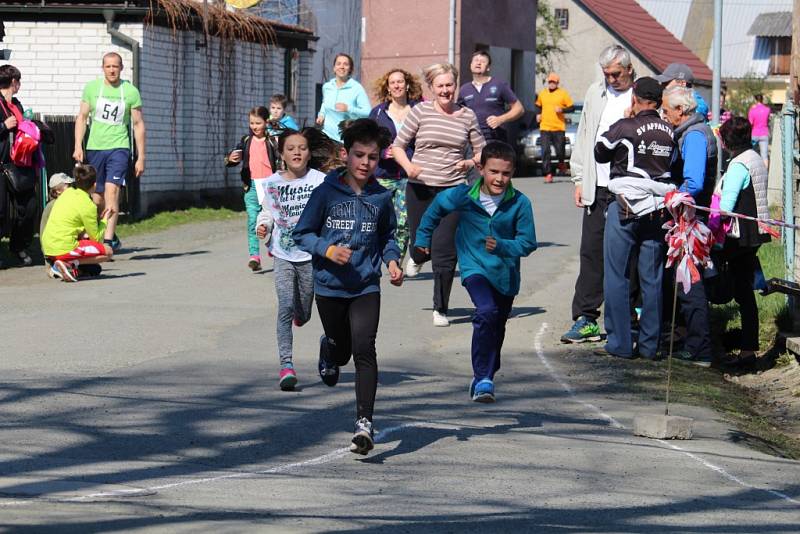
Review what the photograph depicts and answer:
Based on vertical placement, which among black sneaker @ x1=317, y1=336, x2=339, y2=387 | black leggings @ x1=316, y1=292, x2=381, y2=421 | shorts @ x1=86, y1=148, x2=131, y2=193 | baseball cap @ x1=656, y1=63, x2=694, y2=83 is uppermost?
baseball cap @ x1=656, y1=63, x2=694, y2=83

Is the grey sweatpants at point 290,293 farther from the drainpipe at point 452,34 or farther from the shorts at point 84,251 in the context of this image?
the drainpipe at point 452,34

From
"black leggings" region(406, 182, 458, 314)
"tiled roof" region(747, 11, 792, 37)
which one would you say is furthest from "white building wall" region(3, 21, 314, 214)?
"tiled roof" region(747, 11, 792, 37)

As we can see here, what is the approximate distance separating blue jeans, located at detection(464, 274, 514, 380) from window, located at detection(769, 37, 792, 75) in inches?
2955

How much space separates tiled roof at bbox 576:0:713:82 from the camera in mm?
59500

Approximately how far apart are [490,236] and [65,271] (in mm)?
7167

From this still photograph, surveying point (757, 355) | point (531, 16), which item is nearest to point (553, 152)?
point (531, 16)

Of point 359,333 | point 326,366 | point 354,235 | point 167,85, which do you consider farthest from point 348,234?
point 167,85

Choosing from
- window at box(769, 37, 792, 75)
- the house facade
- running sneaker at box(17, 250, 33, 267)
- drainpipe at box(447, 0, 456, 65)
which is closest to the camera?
running sneaker at box(17, 250, 33, 267)

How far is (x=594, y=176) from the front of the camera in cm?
1205

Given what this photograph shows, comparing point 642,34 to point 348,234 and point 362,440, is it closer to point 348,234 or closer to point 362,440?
point 348,234

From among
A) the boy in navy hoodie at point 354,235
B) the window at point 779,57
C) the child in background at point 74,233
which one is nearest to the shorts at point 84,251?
the child in background at point 74,233

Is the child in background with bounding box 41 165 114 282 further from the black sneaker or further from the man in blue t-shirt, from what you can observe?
the black sneaker

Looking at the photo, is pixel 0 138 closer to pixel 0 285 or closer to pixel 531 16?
pixel 0 285

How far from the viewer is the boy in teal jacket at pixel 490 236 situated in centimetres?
943
